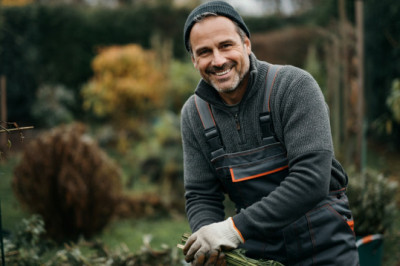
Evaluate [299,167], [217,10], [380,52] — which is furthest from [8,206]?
[380,52]

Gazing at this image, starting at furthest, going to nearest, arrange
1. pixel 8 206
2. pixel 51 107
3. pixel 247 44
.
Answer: pixel 51 107 → pixel 8 206 → pixel 247 44

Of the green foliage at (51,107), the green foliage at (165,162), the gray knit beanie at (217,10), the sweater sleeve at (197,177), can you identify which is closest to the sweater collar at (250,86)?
the sweater sleeve at (197,177)

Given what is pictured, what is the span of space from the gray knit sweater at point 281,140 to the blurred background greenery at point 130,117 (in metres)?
0.91

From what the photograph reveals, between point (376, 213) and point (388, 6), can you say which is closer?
point (376, 213)

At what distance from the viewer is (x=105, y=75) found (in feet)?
32.2

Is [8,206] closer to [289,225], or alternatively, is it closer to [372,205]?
[372,205]

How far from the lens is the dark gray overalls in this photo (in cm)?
185

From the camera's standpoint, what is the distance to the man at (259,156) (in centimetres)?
177

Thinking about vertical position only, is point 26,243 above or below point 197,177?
below

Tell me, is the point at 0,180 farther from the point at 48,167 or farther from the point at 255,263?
the point at 255,263

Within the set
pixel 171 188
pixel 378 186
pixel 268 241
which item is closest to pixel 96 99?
pixel 171 188

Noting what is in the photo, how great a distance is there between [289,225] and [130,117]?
8.26 metres

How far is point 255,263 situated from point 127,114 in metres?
8.17

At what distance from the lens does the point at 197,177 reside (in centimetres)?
221
